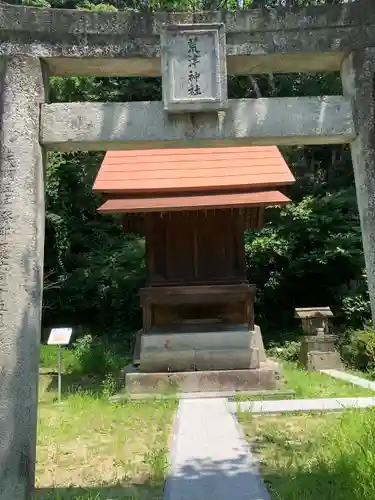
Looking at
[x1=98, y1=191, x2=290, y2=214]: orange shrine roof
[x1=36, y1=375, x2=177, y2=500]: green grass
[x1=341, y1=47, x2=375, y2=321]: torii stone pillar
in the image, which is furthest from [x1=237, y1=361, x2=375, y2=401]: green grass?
[x1=341, y1=47, x2=375, y2=321]: torii stone pillar

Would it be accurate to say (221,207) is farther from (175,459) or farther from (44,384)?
(44,384)

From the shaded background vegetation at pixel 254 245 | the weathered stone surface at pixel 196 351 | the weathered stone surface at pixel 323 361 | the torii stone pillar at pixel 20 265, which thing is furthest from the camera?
the shaded background vegetation at pixel 254 245

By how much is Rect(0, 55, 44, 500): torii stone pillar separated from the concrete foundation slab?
553 cm

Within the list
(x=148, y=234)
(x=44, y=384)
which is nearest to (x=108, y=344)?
(x=44, y=384)

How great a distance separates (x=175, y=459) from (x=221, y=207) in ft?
16.8

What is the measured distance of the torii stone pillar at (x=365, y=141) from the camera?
441 centimetres

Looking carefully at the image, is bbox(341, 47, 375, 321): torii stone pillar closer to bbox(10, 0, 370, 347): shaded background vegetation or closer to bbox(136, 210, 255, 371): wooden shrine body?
bbox(136, 210, 255, 371): wooden shrine body

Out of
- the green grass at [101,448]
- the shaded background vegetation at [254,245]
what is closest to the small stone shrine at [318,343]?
the shaded background vegetation at [254,245]

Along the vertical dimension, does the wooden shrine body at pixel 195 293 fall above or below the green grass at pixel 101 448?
above

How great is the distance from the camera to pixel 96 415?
7.30 m

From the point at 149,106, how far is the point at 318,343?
11106 mm

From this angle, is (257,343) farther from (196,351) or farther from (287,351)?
(287,351)

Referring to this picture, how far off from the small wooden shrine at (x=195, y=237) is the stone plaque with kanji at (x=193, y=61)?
4.78 metres

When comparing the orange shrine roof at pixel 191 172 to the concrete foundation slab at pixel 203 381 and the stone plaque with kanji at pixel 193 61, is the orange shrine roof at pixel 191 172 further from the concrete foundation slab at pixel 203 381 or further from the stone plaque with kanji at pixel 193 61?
the stone plaque with kanji at pixel 193 61
